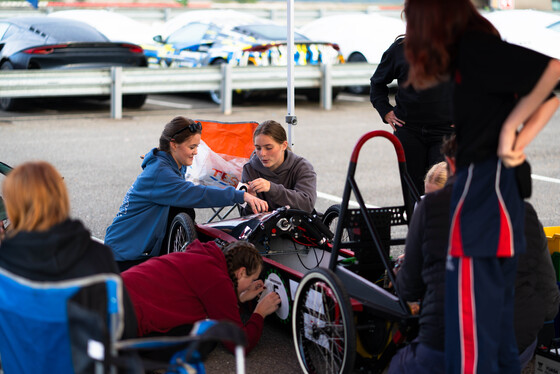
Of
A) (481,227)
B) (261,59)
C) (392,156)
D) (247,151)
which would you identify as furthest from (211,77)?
(481,227)

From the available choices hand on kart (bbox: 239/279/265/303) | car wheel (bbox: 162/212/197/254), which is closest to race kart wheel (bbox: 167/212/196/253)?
car wheel (bbox: 162/212/197/254)

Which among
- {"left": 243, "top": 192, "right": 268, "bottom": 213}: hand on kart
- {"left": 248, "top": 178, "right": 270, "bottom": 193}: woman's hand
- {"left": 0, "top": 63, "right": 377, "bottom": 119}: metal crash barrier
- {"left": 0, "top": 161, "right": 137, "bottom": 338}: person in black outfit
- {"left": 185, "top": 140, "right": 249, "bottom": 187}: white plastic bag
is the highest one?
{"left": 0, "top": 161, "right": 137, "bottom": 338}: person in black outfit

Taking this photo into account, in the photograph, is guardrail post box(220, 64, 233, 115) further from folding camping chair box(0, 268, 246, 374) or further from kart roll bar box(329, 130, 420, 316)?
folding camping chair box(0, 268, 246, 374)

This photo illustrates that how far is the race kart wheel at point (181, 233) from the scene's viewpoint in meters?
5.30

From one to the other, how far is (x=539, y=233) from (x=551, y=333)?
2.46 feet

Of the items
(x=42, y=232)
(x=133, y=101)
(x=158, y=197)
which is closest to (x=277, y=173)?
(x=158, y=197)

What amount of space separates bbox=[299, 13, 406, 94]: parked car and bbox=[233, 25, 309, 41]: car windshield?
142 cm

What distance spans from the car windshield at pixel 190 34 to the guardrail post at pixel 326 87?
261 centimetres

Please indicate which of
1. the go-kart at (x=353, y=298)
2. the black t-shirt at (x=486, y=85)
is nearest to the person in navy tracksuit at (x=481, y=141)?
the black t-shirt at (x=486, y=85)

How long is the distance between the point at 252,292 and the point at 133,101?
10.1m

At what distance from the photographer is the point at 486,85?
10.1 feet

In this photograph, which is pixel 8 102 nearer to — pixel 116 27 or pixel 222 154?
pixel 116 27

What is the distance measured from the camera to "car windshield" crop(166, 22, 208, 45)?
15.8 m

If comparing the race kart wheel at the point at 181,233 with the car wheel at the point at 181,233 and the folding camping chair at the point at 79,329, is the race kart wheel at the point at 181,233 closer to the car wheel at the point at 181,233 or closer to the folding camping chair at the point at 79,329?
the car wheel at the point at 181,233
